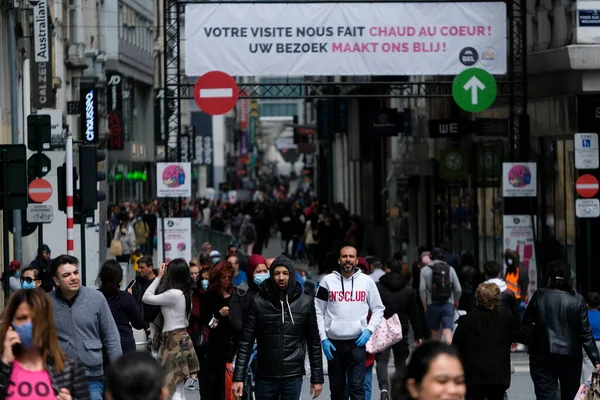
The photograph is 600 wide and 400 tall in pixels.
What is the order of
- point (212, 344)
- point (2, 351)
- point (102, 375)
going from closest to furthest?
point (2, 351) < point (102, 375) < point (212, 344)

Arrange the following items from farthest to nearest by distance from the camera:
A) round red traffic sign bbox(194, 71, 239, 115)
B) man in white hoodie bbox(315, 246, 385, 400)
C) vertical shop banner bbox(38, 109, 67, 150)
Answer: vertical shop banner bbox(38, 109, 67, 150)
round red traffic sign bbox(194, 71, 239, 115)
man in white hoodie bbox(315, 246, 385, 400)

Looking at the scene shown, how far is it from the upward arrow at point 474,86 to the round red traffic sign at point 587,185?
339 centimetres

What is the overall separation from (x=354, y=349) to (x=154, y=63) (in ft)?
224

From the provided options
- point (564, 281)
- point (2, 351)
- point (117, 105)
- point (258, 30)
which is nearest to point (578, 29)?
point (258, 30)

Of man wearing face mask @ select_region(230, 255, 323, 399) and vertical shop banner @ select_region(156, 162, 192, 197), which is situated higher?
vertical shop banner @ select_region(156, 162, 192, 197)

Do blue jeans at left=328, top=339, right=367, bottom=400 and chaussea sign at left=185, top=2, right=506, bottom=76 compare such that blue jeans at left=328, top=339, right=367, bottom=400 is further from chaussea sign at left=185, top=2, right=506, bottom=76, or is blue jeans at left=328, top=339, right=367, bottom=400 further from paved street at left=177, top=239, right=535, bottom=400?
chaussea sign at left=185, top=2, right=506, bottom=76

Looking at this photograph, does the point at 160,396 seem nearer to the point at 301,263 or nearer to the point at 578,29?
the point at 578,29

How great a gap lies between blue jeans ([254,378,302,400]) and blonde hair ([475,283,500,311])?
172 centimetres

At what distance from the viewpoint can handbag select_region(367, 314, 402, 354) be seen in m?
14.6

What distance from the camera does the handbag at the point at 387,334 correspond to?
14.6 metres

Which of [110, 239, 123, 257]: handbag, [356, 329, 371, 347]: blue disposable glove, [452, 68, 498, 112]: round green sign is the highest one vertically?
[452, 68, 498, 112]: round green sign

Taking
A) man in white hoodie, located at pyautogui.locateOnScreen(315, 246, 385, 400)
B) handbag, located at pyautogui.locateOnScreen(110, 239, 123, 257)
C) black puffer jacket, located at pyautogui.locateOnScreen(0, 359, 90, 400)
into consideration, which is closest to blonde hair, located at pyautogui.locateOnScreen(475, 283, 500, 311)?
man in white hoodie, located at pyautogui.locateOnScreen(315, 246, 385, 400)

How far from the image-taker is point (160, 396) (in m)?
5.19

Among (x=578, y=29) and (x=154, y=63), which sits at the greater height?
(x=154, y=63)
